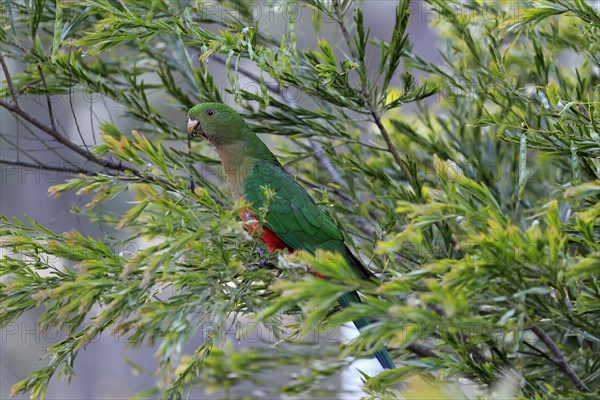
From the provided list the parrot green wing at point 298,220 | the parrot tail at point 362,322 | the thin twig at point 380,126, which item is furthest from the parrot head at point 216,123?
the parrot tail at point 362,322

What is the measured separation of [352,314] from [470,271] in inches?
8.9

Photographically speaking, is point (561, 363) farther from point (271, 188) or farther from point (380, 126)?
point (271, 188)

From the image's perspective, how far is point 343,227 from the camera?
202 centimetres

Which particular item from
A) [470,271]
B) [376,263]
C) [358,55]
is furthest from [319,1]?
[470,271]

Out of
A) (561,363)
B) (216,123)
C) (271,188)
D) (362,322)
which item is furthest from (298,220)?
(561,363)

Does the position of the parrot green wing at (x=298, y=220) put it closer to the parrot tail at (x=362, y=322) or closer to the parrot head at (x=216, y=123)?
the parrot tail at (x=362, y=322)

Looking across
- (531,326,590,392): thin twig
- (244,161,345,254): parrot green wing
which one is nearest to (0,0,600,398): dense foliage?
→ (531,326,590,392): thin twig

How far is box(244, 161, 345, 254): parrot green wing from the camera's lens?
6.89 ft

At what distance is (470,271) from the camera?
1212 millimetres

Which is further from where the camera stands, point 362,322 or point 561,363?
point 362,322

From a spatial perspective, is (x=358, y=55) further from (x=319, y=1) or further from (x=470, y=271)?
(x=470, y=271)

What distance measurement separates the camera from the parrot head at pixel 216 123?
91.1 inches

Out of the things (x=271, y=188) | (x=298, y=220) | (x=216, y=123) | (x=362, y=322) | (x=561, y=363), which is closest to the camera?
(x=561, y=363)

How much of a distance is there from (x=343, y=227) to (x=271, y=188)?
13.7 inches
